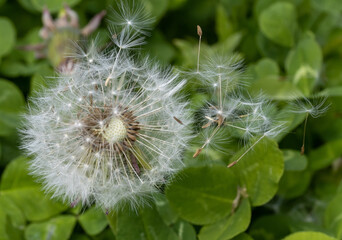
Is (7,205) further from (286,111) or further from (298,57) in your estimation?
(298,57)

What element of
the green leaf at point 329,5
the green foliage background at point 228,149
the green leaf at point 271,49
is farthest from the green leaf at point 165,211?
the green leaf at point 329,5

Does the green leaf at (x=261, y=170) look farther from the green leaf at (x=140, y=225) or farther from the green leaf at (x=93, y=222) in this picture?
the green leaf at (x=93, y=222)

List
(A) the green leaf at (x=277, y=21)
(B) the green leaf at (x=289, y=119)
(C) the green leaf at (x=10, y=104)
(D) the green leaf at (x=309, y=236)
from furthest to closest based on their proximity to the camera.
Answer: (A) the green leaf at (x=277, y=21) → (C) the green leaf at (x=10, y=104) → (B) the green leaf at (x=289, y=119) → (D) the green leaf at (x=309, y=236)

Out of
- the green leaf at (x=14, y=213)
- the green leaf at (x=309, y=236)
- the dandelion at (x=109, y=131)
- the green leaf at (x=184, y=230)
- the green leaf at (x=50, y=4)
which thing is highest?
the green leaf at (x=50, y=4)

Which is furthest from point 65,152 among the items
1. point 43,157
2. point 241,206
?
point 241,206

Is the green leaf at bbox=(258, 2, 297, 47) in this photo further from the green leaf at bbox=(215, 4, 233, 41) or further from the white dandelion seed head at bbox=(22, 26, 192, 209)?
the white dandelion seed head at bbox=(22, 26, 192, 209)

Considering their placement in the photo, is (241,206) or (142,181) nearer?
(142,181)

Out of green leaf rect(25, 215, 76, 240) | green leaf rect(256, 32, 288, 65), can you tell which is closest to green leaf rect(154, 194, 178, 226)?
green leaf rect(25, 215, 76, 240)
